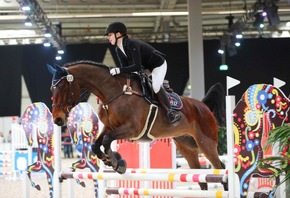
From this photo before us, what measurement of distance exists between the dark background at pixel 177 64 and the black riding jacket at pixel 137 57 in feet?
42.7

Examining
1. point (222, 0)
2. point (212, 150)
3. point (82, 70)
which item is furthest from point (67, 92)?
point (222, 0)

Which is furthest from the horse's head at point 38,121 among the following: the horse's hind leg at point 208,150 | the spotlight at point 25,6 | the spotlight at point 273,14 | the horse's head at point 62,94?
the spotlight at point 273,14

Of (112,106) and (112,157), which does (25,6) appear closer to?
(112,106)

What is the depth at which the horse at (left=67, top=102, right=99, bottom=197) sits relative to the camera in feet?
14.8

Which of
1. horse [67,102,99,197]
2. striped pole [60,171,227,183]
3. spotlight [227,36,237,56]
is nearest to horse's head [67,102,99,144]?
horse [67,102,99,197]

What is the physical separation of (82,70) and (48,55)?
13957mm

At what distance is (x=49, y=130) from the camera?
15.0ft

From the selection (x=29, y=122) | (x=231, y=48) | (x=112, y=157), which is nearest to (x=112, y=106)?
(x=112, y=157)

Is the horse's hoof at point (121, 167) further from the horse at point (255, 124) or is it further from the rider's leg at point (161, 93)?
the horse at point (255, 124)

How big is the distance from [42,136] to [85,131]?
38 centimetres

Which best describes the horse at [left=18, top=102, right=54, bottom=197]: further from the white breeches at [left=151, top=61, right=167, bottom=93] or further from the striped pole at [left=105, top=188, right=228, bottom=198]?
the white breeches at [left=151, top=61, right=167, bottom=93]

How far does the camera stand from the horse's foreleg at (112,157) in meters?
3.41

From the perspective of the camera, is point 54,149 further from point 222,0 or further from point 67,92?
point 222,0

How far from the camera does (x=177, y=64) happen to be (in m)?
17.4
